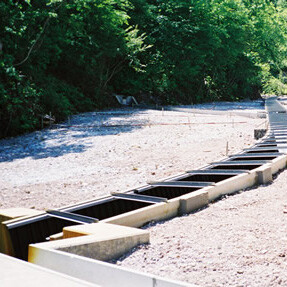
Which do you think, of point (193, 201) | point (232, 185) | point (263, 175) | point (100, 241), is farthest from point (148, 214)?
point (263, 175)

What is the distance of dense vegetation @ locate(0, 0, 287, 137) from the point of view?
48.3ft

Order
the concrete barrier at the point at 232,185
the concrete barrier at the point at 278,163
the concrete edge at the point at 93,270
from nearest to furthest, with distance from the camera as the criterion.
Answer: the concrete edge at the point at 93,270 → the concrete barrier at the point at 232,185 → the concrete barrier at the point at 278,163

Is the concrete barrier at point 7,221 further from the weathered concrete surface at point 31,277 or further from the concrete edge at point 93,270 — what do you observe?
the weathered concrete surface at point 31,277

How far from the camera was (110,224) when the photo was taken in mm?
3736

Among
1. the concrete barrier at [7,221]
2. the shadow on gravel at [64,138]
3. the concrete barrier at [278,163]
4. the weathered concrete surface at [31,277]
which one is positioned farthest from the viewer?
the shadow on gravel at [64,138]

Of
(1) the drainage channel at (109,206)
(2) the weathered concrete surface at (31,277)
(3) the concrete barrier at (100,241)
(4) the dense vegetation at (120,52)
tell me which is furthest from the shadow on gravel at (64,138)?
(2) the weathered concrete surface at (31,277)

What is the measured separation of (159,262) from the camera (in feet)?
10.6

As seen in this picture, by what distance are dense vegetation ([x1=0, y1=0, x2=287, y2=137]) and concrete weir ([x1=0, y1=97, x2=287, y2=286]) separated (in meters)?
9.47

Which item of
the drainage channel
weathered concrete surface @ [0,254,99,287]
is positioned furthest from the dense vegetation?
weathered concrete surface @ [0,254,99,287]

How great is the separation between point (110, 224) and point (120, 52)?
22.0 metres

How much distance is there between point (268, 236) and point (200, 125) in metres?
12.3

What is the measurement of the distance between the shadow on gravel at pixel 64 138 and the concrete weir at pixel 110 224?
560 cm

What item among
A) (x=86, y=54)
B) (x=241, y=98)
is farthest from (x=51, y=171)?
(x=241, y=98)

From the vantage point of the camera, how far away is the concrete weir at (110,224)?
8.74 feet
